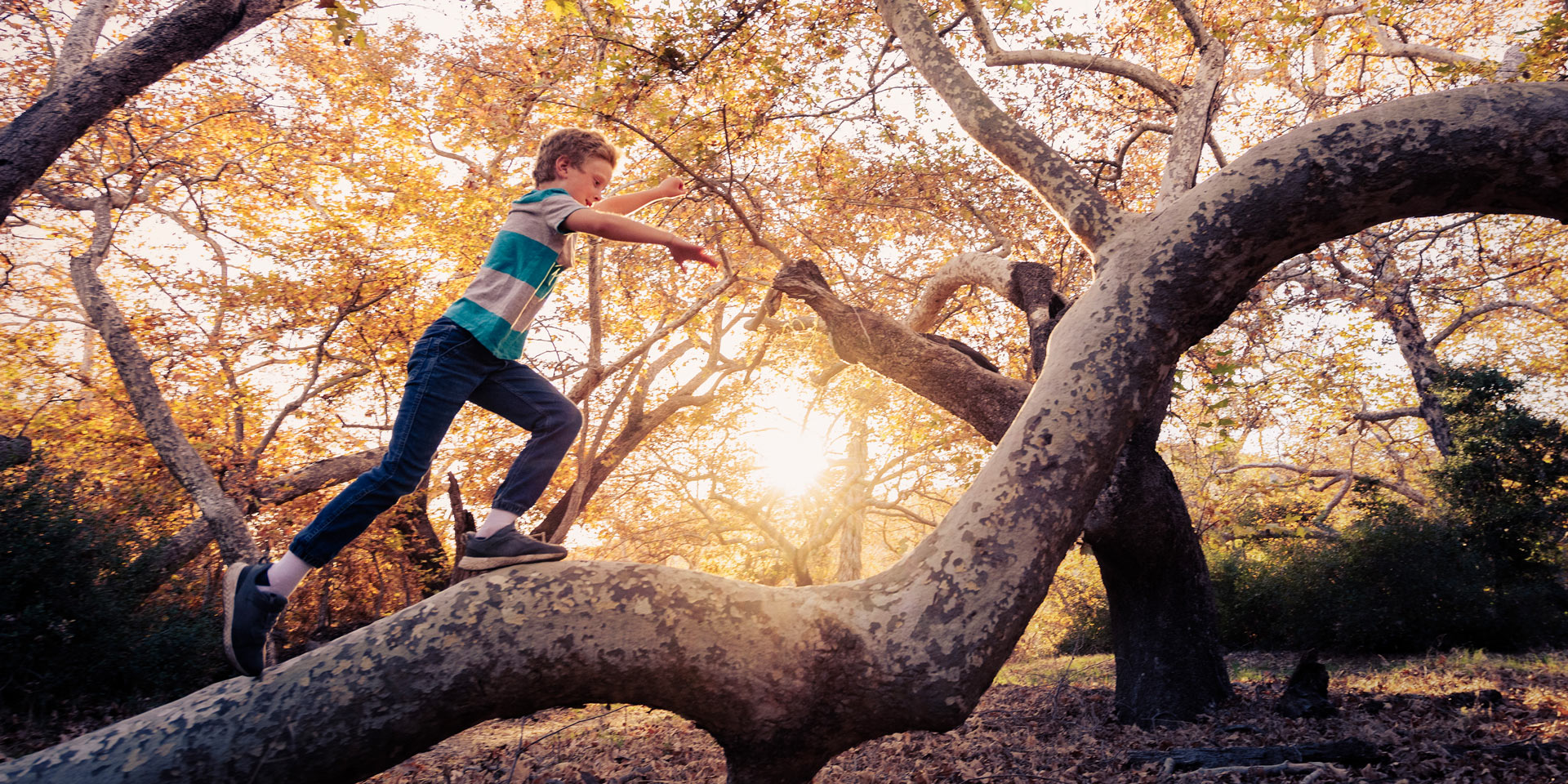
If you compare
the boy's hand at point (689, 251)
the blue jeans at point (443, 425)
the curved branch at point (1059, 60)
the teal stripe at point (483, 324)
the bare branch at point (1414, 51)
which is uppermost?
the bare branch at point (1414, 51)

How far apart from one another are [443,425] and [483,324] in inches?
14.1

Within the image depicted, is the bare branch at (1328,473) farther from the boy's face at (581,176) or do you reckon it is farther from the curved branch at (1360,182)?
the boy's face at (581,176)

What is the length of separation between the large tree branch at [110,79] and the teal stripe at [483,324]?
4632mm

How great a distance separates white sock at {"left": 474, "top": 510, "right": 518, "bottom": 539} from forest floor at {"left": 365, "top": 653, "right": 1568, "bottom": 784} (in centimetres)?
162

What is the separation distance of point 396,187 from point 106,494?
18.3 ft

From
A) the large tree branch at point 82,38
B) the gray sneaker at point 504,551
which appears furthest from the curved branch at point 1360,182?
the large tree branch at point 82,38

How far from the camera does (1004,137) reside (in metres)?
4.17

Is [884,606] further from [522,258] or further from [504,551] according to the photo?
[522,258]

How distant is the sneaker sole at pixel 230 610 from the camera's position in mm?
2027

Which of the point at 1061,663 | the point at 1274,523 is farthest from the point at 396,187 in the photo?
the point at 1274,523

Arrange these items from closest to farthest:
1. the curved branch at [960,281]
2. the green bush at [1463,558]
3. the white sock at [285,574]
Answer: the white sock at [285,574], the curved branch at [960,281], the green bush at [1463,558]

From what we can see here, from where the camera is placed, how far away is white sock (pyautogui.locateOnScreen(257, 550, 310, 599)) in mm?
2174

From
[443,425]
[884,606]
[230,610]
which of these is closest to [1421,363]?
[884,606]

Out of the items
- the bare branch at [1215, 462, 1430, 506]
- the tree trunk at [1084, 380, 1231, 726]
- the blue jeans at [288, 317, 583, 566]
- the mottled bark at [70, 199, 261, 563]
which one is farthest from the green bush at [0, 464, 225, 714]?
the bare branch at [1215, 462, 1430, 506]
